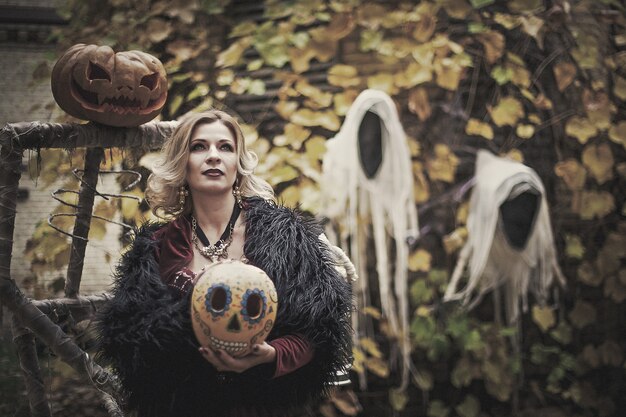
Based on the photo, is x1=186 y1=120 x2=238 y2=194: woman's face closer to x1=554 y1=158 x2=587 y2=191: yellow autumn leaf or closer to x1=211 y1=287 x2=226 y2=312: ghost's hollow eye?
x1=211 y1=287 x2=226 y2=312: ghost's hollow eye

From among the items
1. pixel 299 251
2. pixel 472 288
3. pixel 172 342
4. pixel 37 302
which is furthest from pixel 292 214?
pixel 472 288

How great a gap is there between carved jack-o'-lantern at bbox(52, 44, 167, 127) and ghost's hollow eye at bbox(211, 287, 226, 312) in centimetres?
70

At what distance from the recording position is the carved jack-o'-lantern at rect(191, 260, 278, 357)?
4.60 feet

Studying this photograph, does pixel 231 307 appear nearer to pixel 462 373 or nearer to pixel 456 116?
pixel 462 373

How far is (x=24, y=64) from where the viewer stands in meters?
3.54

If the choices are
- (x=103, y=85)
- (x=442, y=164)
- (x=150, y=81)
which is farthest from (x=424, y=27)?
(x=103, y=85)

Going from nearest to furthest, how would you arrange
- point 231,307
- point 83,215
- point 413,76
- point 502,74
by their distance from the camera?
point 231,307 → point 83,215 → point 413,76 → point 502,74

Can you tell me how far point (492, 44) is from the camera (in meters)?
3.57

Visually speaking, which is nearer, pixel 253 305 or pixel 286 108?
pixel 253 305

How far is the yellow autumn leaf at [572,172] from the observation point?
363 cm

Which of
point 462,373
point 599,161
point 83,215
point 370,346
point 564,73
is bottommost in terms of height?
point 462,373

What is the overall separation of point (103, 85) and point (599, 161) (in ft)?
8.78

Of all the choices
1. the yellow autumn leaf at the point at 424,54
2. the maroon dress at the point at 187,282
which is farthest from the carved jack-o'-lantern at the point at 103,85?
the yellow autumn leaf at the point at 424,54

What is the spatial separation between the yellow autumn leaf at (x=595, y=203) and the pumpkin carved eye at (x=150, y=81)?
251cm
